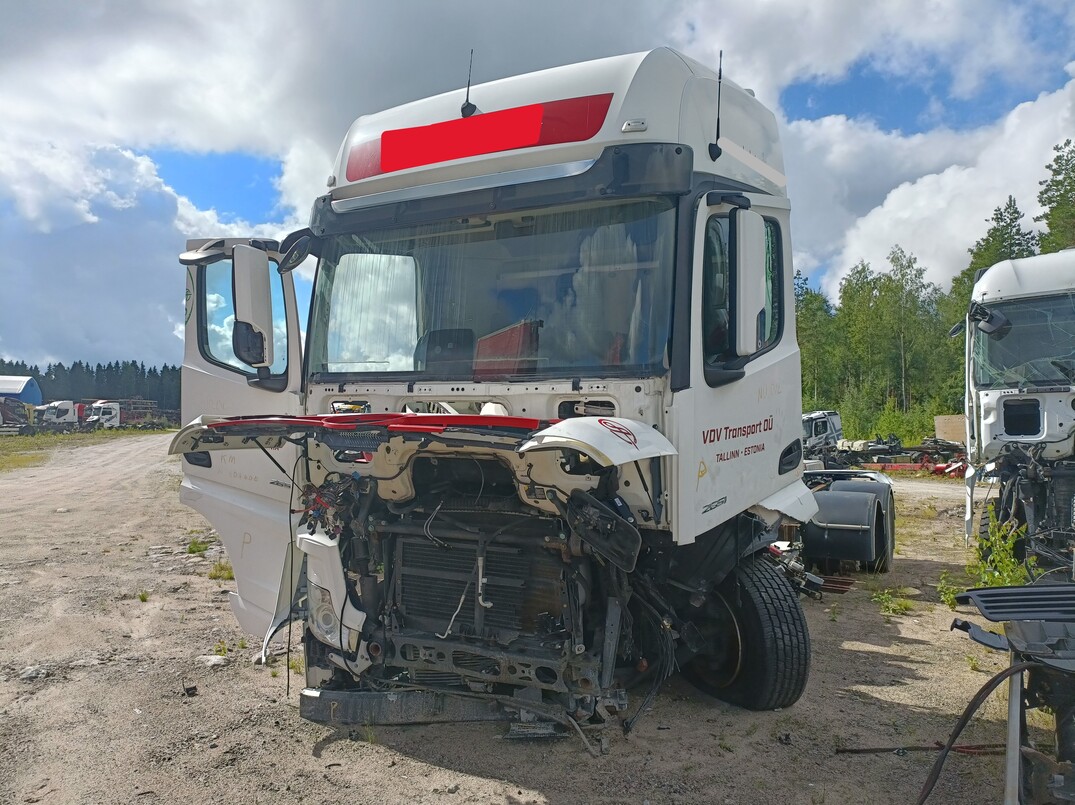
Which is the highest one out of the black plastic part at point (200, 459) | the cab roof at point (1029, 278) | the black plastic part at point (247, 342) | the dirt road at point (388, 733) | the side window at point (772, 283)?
the cab roof at point (1029, 278)

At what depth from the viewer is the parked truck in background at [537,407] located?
386cm

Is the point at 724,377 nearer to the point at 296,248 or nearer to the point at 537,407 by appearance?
the point at 537,407

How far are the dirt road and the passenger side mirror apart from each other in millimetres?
2128

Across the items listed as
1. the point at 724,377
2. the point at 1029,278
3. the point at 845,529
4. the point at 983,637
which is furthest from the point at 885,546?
the point at 983,637

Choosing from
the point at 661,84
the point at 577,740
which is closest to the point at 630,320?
the point at 661,84

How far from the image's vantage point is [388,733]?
4.50 meters

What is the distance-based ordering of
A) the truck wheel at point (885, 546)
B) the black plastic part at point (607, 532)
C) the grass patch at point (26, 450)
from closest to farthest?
the black plastic part at point (607, 532) → the truck wheel at point (885, 546) → the grass patch at point (26, 450)

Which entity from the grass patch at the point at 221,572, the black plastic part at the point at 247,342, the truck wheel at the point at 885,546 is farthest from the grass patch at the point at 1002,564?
the grass patch at the point at 221,572

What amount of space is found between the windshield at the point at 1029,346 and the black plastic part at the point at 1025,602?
6461 millimetres

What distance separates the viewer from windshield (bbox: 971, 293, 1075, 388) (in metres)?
8.87

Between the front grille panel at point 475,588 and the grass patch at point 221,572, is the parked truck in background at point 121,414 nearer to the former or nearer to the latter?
the grass patch at point 221,572

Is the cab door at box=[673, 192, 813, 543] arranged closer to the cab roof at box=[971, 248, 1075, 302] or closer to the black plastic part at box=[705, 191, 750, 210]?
the black plastic part at box=[705, 191, 750, 210]

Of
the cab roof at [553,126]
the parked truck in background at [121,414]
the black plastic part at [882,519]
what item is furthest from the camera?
the parked truck in background at [121,414]

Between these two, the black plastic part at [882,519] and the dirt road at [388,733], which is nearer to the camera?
the dirt road at [388,733]
